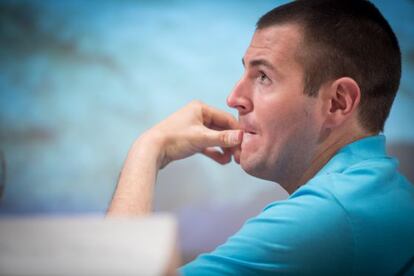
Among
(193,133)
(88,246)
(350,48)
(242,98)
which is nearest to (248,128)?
(242,98)

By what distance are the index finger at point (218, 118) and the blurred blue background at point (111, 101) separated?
0.52 feet

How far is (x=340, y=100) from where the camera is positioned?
127cm

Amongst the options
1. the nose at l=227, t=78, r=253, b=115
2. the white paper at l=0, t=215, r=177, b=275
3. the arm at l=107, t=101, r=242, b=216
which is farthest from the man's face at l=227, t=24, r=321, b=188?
the white paper at l=0, t=215, r=177, b=275

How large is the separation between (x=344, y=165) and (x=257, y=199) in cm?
47

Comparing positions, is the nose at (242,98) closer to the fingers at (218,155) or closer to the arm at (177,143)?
the arm at (177,143)

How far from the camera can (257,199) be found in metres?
1.63

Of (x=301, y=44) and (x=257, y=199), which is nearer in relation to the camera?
(x=301, y=44)

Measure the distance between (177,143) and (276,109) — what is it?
0.33 m

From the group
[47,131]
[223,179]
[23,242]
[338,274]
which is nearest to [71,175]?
[47,131]

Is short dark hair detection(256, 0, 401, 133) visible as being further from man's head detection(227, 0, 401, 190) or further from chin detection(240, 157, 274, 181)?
chin detection(240, 157, 274, 181)

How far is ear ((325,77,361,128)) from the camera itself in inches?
49.8

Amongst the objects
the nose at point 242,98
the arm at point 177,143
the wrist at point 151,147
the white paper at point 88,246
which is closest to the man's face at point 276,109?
the nose at point 242,98

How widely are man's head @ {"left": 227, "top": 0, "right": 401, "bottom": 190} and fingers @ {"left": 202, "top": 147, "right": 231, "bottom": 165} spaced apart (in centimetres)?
18

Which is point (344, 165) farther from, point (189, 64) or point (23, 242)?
point (23, 242)
